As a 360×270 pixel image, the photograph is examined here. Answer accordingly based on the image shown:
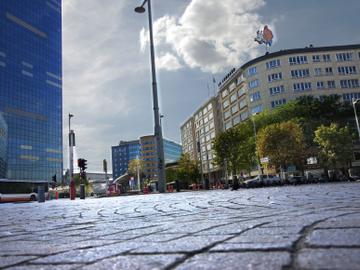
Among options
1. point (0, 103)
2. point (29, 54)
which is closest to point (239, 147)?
point (0, 103)

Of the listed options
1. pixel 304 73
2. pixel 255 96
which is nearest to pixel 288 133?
pixel 255 96

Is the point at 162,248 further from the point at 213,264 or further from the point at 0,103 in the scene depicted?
the point at 0,103

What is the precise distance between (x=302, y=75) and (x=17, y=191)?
183 feet

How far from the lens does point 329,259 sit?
1801 millimetres

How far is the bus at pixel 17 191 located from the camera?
41075mm

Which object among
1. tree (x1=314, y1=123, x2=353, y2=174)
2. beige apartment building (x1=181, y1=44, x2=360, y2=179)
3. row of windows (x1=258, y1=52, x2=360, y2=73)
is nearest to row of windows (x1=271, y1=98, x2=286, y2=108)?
beige apartment building (x1=181, y1=44, x2=360, y2=179)

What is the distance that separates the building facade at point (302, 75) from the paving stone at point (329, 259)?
69.6 metres

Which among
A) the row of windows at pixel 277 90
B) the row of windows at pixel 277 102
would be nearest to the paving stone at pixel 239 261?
the row of windows at pixel 277 102

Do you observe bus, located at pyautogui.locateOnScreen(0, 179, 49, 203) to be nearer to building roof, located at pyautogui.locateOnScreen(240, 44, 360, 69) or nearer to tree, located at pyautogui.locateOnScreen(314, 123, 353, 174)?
tree, located at pyautogui.locateOnScreen(314, 123, 353, 174)

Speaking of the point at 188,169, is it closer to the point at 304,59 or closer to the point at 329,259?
the point at 304,59

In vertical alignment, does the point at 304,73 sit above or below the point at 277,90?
above

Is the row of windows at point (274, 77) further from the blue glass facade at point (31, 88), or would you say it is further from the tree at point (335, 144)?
the blue glass facade at point (31, 88)

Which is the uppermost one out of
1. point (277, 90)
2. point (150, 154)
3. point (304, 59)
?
point (304, 59)

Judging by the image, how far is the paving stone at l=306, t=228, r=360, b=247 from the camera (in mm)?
2201
